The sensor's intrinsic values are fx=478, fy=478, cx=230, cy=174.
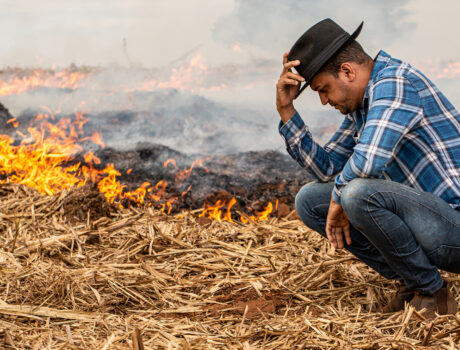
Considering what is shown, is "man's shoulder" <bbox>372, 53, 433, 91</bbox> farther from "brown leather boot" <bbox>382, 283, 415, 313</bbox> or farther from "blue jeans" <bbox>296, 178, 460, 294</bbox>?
"brown leather boot" <bbox>382, 283, 415, 313</bbox>

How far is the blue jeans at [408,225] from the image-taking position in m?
2.54

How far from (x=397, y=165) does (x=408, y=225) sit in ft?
1.21

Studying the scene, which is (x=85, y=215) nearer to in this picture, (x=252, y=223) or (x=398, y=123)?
(x=252, y=223)

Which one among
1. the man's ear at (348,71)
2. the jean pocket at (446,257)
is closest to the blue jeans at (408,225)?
the jean pocket at (446,257)

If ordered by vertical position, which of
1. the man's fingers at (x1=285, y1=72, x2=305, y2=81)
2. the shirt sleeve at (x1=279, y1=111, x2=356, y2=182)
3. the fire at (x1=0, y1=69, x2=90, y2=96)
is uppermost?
the man's fingers at (x1=285, y1=72, x2=305, y2=81)

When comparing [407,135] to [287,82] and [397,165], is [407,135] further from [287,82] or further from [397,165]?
[287,82]

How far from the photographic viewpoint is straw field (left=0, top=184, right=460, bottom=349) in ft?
7.91

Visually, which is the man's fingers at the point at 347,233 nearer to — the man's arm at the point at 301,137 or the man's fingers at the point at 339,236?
the man's fingers at the point at 339,236

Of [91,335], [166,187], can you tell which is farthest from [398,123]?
[166,187]

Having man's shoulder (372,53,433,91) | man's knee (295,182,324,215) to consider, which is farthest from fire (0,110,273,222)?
man's shoulder (372,53,433,91)

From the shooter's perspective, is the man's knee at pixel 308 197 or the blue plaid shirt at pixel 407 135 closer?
the blue plaid shirt at pixel 407 135

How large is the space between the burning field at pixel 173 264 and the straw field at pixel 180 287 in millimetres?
11

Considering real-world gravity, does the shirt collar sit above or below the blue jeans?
above

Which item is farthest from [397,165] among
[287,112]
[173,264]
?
[173,264]
